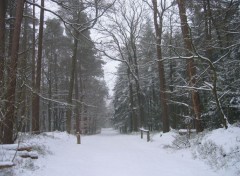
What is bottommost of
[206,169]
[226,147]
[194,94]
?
[206,169]

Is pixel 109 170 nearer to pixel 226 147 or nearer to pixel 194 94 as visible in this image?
pixel 226 147

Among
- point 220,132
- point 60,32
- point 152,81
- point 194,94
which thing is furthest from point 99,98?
point 220,132

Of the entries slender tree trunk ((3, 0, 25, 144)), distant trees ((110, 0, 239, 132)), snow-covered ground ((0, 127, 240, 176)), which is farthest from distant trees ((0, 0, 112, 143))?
distant trees ((110, 0, 239, 132))

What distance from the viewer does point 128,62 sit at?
27609 millimetres

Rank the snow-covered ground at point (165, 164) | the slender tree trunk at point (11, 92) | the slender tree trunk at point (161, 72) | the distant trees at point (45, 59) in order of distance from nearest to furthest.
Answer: the snow-covered ground at point (165, 164) → the slender tree trunk at point (11, 92) → the distant trees at point (45, 59) → the slender tree trunk at point (161, 72)

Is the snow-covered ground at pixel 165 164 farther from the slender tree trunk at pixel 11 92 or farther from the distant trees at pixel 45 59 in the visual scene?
the distant trees at pixel 45 59

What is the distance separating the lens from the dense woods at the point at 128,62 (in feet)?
31.7

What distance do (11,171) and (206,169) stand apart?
17.0 ft

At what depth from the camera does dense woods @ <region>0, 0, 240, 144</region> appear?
9672 mm

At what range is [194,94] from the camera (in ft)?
41.3

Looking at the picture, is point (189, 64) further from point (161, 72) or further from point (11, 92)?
point (11, 92)

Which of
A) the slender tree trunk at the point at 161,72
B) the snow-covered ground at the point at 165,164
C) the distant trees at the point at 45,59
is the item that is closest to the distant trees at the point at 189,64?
the slender tree trunk at the point at 161,72

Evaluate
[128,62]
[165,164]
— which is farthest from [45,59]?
[165,164]

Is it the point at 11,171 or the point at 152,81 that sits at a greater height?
the point at 152,81
